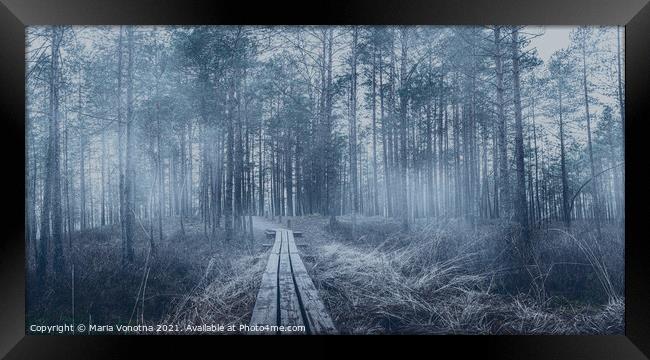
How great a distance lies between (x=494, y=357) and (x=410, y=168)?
2191mm

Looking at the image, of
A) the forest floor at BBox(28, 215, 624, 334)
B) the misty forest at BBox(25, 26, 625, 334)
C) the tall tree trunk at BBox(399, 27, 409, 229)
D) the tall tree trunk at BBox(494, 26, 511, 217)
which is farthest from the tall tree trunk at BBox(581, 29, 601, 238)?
the tall tree trunk at BBox(399, 27, 409, 229)

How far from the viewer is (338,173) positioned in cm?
309

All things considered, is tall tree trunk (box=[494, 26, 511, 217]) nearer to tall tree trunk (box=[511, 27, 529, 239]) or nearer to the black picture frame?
tall tree trunk (box=[511, 27, 529, 239])

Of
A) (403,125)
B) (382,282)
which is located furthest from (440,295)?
(403,125)

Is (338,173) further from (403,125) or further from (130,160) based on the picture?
(130,160)

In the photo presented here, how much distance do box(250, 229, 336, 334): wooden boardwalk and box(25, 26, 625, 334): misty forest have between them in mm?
115

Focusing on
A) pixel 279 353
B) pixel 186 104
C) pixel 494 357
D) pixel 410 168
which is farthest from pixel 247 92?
pixel 494 357

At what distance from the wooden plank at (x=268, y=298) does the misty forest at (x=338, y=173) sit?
0.11 metres

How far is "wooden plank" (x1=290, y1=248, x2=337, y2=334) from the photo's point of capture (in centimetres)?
303

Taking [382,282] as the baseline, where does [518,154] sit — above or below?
above
